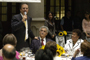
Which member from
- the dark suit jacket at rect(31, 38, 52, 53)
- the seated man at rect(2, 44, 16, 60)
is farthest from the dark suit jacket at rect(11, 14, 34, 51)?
the seated man at rect(2, 44, 16, 60)

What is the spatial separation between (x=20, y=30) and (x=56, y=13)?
5547mm

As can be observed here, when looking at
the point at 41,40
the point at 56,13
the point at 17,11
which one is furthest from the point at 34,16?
the point at 56,13

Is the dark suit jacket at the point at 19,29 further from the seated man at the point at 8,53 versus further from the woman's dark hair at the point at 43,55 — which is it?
the woman's dark hair at the point at 43,55

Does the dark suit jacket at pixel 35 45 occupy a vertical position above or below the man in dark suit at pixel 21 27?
below

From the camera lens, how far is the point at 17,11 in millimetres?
8766

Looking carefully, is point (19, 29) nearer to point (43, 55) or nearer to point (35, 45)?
point (35, 45)

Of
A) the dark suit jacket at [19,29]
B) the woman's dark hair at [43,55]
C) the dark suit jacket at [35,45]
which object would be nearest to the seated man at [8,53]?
the woman's dark hair at [43,55]

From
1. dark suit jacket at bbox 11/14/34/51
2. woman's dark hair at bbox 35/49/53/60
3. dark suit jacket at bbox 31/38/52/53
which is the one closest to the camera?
woman's dark hair at bbox 35/49/53/60

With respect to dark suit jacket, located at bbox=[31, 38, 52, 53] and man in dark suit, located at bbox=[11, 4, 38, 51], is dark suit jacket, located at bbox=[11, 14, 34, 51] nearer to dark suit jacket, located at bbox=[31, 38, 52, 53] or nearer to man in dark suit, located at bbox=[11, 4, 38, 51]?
man in dark suit, located at bbox=[11, 4, 38, 51]

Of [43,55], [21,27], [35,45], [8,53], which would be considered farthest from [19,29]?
[43,55]

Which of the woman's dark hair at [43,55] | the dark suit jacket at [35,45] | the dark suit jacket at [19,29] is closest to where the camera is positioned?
the woman's dark hair at [43,55]

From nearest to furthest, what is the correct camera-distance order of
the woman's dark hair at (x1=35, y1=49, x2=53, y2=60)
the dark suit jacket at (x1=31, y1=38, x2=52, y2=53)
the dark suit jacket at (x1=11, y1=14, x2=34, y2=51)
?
the woman's dark hair at (x1=35, y1=49, x2=53, y2=60)
the dark suit jacket at (x1=11, y1=14, x2=34, y2=51)
the dark suit jacket at (x1=31, y1=38, x2=52, y2=53)

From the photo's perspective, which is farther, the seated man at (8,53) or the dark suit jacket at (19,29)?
the dark suit jacket at (19,29)

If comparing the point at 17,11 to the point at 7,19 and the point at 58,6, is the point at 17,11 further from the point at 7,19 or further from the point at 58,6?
the point at 58,6
